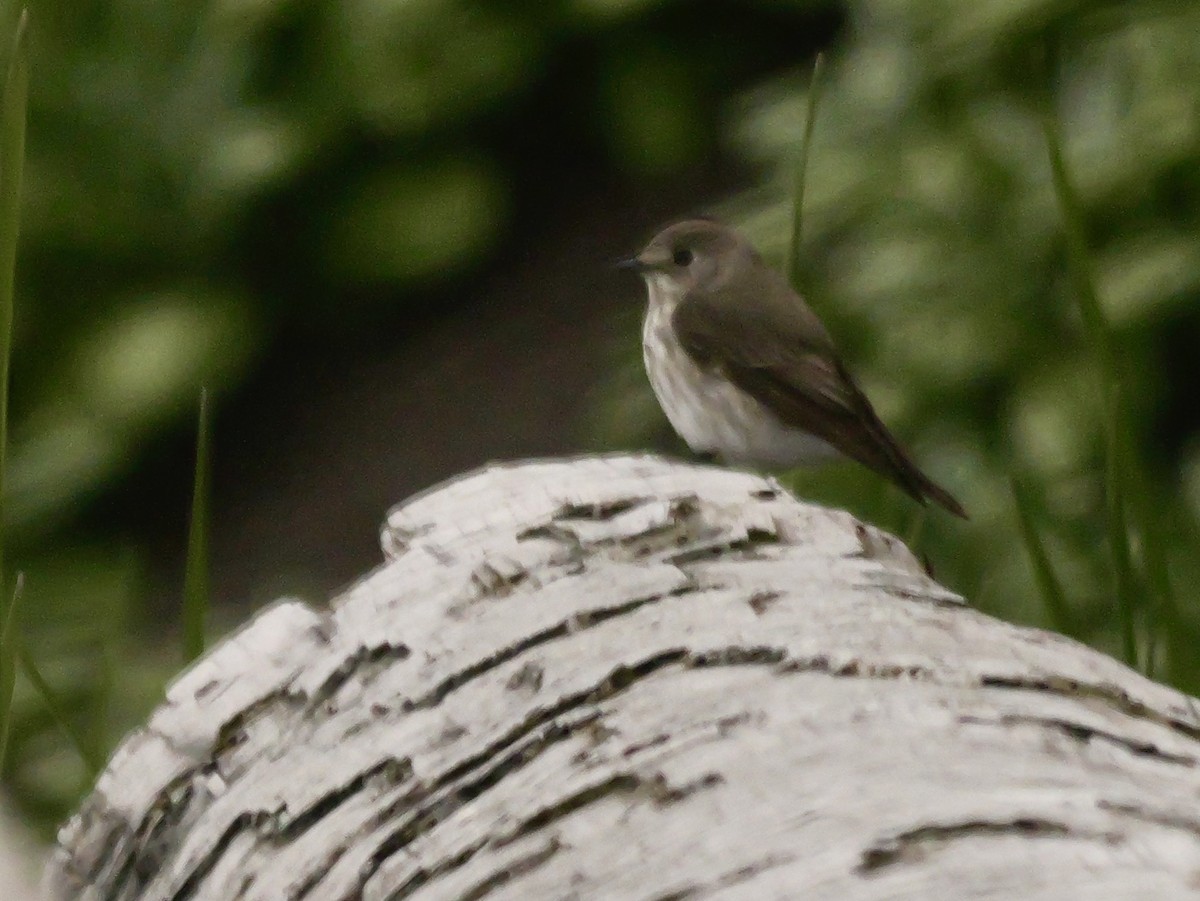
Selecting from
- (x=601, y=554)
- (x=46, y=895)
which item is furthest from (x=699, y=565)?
(x=46, y=895)

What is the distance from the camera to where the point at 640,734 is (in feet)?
4.24

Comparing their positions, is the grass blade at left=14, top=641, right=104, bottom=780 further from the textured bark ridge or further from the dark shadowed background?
the dark shadowed background

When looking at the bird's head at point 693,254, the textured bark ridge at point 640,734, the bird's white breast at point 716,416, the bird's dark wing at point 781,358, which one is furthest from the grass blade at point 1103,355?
the bird's head at point 693,254

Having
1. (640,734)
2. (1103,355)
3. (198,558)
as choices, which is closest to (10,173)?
(198,558)

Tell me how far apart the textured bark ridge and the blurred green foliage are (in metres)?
0.92

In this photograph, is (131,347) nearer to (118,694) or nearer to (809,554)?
(118,694)

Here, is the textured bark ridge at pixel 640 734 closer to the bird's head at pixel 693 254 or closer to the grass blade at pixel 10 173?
the grass blade at pixel 10 173

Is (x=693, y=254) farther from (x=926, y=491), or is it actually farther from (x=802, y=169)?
(x=802, y=169)

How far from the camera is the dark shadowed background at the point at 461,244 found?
9.41 feet

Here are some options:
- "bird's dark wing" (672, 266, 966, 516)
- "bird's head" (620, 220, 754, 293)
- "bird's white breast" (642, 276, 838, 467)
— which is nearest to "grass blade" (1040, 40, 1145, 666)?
"bird's dark wing" (672, 266, 966, 516)

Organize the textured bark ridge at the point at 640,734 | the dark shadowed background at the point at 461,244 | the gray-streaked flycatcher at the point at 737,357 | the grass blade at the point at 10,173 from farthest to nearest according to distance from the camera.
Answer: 1. the dark shadowed background at the point at 461,244
2. the gray-streaked flycatcher at the point at 737,357
3. the grass blade at the point at 10,173
4. the textured bark ridge at the point at 640,734

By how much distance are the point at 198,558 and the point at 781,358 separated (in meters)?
1.32

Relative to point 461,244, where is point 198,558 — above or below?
below

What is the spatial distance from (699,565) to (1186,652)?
44 cm
